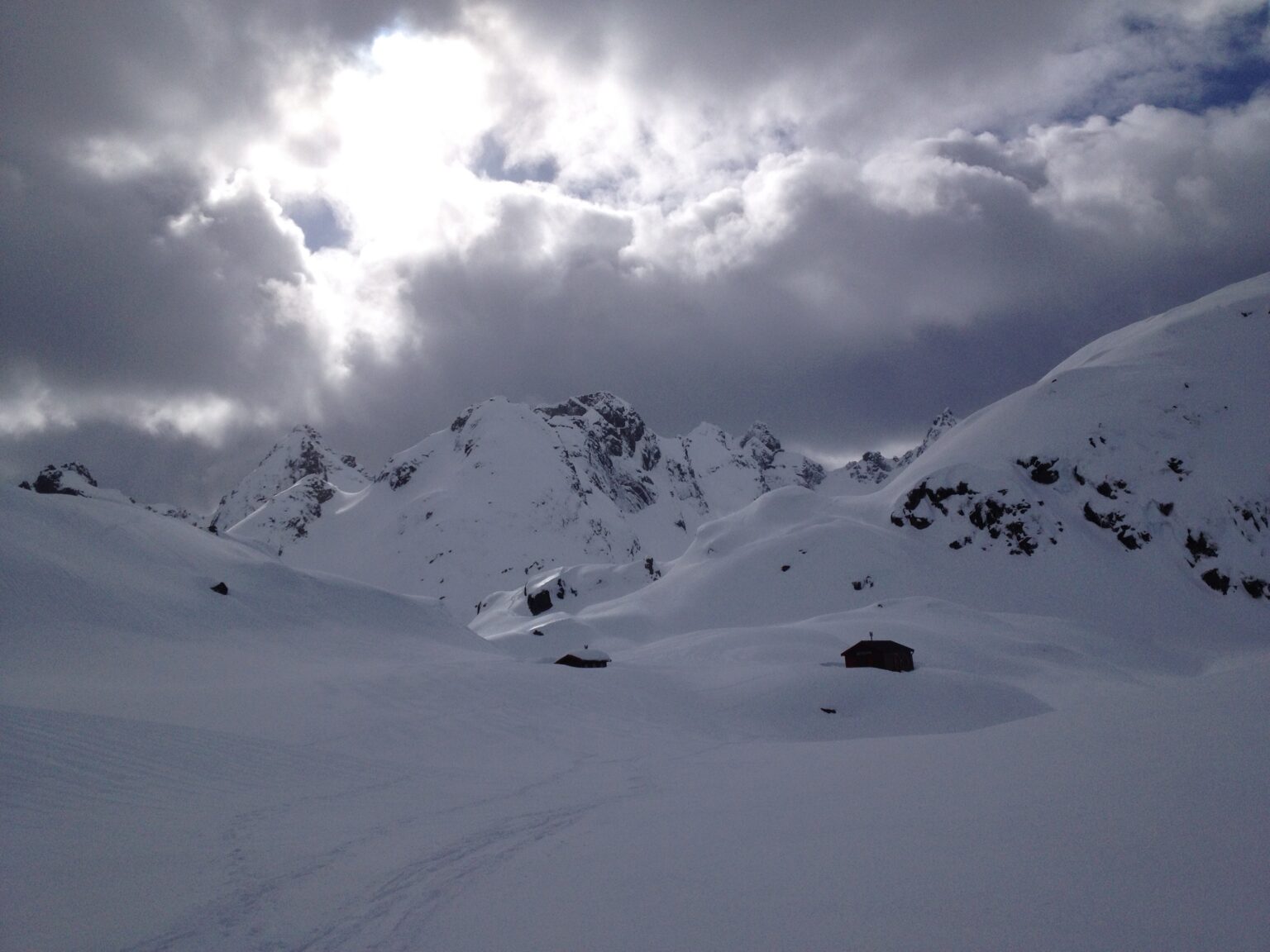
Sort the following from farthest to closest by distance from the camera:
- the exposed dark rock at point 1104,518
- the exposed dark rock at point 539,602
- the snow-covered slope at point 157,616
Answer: the exposed dark rock at point 539,602
the exposed dark rock at point 1104,518
the snow-covered slope at point 157,616

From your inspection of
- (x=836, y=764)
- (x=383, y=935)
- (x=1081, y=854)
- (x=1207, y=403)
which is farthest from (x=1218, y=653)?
(x=383, y=935)

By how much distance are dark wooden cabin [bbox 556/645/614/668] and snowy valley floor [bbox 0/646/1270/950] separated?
21.8 meters

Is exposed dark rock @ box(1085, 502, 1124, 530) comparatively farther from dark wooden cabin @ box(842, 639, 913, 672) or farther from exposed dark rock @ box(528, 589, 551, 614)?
exposed dark rock @ box(528, 589, 551, 614)

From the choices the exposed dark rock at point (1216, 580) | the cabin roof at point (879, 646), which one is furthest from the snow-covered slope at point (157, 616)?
the exposed dark rock at point (1216, 580)

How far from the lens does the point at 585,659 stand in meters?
46.3

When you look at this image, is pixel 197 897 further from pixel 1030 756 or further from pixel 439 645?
pixel 439 645

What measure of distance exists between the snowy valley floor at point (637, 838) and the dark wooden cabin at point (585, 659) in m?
21.8

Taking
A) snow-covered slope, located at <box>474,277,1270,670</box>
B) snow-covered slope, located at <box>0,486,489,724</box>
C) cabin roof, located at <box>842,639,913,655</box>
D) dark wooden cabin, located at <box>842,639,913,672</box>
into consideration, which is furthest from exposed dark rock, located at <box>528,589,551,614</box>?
dark wooden cabin, located at <box>842,639,913,672</box>

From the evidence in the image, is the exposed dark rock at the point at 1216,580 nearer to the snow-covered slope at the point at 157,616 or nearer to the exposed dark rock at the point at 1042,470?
the exposed dark rock at the point at 1042,470

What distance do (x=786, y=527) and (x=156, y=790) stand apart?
89.5 m

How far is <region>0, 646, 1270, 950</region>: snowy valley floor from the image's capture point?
7309 mm

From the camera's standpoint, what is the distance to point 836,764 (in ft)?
64.2

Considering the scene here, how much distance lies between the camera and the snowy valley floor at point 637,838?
288 inches

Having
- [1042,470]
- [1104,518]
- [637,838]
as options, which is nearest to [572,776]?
[637,838]
